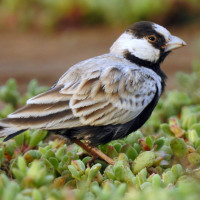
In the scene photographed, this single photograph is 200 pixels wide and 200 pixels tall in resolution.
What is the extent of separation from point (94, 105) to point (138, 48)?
1.07 m

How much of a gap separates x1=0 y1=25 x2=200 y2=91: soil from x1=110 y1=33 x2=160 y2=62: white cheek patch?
3864 mm

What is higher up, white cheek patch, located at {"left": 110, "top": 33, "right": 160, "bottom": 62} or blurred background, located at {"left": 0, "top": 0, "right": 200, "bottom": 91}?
white cheek patch, located at {"left": 110, "top": 33, "right": 160, "bottom": 62}

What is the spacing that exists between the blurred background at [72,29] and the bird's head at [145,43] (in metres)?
4.37

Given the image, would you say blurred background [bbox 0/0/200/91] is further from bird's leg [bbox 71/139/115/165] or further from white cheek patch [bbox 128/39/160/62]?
bird's leg [bbox 71/139/115/165]

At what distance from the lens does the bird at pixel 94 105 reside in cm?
445

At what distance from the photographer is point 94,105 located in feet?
15.1

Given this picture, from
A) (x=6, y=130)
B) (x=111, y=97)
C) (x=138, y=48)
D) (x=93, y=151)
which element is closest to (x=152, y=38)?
(x=138, y=48)

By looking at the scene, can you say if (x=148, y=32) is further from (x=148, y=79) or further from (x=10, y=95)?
(x=10, y=95)

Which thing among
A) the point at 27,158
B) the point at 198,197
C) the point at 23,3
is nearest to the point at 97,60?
the point at 27,158

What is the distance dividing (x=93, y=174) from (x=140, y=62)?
1737 mm

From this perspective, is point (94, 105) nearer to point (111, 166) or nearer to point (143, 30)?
point (111, 166)

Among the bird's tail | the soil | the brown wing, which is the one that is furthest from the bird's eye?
the soil

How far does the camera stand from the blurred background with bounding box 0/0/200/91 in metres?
10.3

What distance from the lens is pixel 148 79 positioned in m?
4.95
